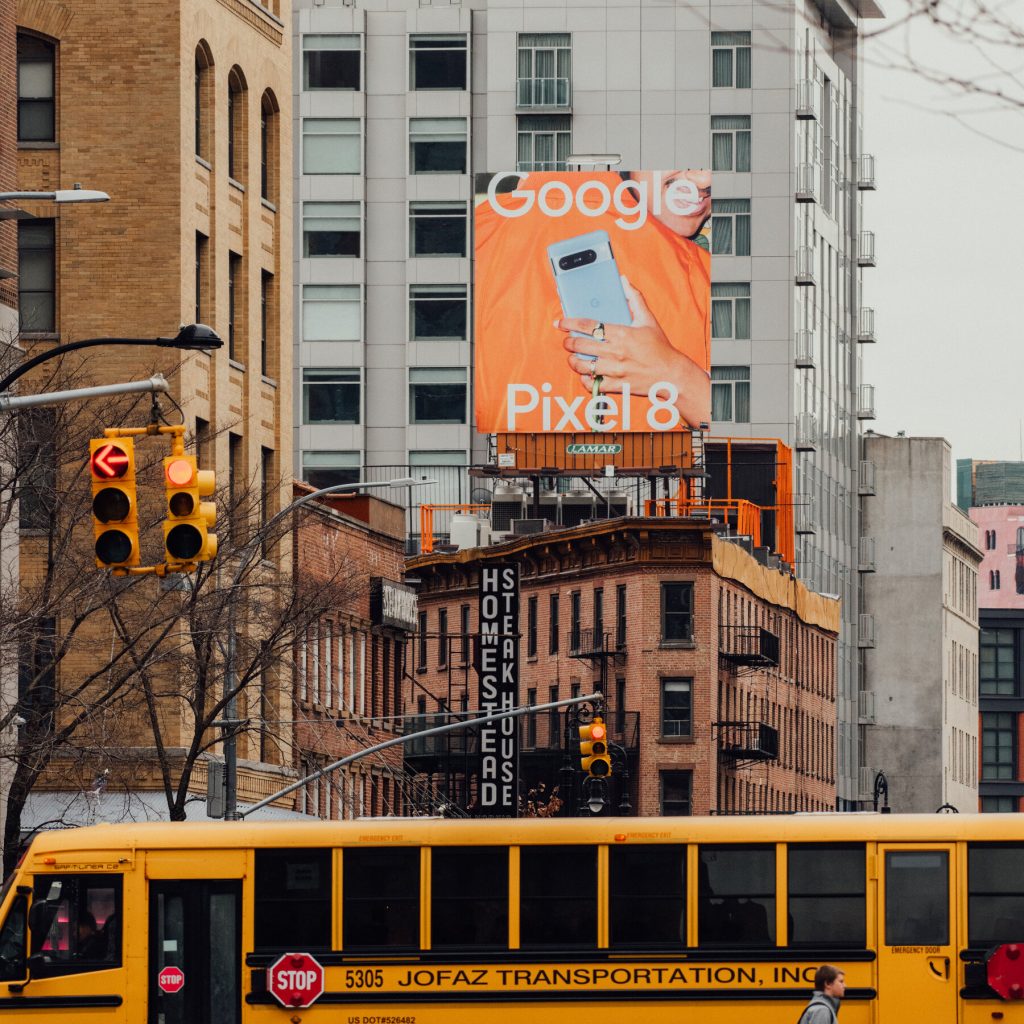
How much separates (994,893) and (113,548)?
9.73 m

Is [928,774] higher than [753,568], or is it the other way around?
[753,568]

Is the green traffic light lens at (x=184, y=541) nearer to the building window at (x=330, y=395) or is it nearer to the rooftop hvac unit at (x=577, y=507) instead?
the rooftop hvac unit at (x=577, y=507)

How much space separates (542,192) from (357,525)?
3706cm

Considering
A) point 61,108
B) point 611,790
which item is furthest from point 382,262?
point 61,108

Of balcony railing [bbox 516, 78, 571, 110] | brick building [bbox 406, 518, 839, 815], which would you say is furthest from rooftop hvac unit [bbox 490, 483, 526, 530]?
balcony railing [bbox 516, 78, 571, 110]

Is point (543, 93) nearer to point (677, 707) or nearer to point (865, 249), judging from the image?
point (865, 249)

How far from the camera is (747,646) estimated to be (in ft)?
342

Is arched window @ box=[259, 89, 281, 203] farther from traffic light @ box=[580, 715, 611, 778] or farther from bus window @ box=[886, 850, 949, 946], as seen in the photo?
bus window @ box=[886, 850, 949, 946]

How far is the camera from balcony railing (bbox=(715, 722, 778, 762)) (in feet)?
330

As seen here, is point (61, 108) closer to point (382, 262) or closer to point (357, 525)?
point (357, 525)

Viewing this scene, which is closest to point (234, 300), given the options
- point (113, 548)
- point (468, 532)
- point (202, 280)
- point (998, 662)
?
point (202, 280)

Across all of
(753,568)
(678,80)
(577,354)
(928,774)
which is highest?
(678,80)

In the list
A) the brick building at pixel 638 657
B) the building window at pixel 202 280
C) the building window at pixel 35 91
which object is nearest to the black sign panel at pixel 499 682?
the brick building at pixel 638 657

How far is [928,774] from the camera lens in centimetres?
14050
